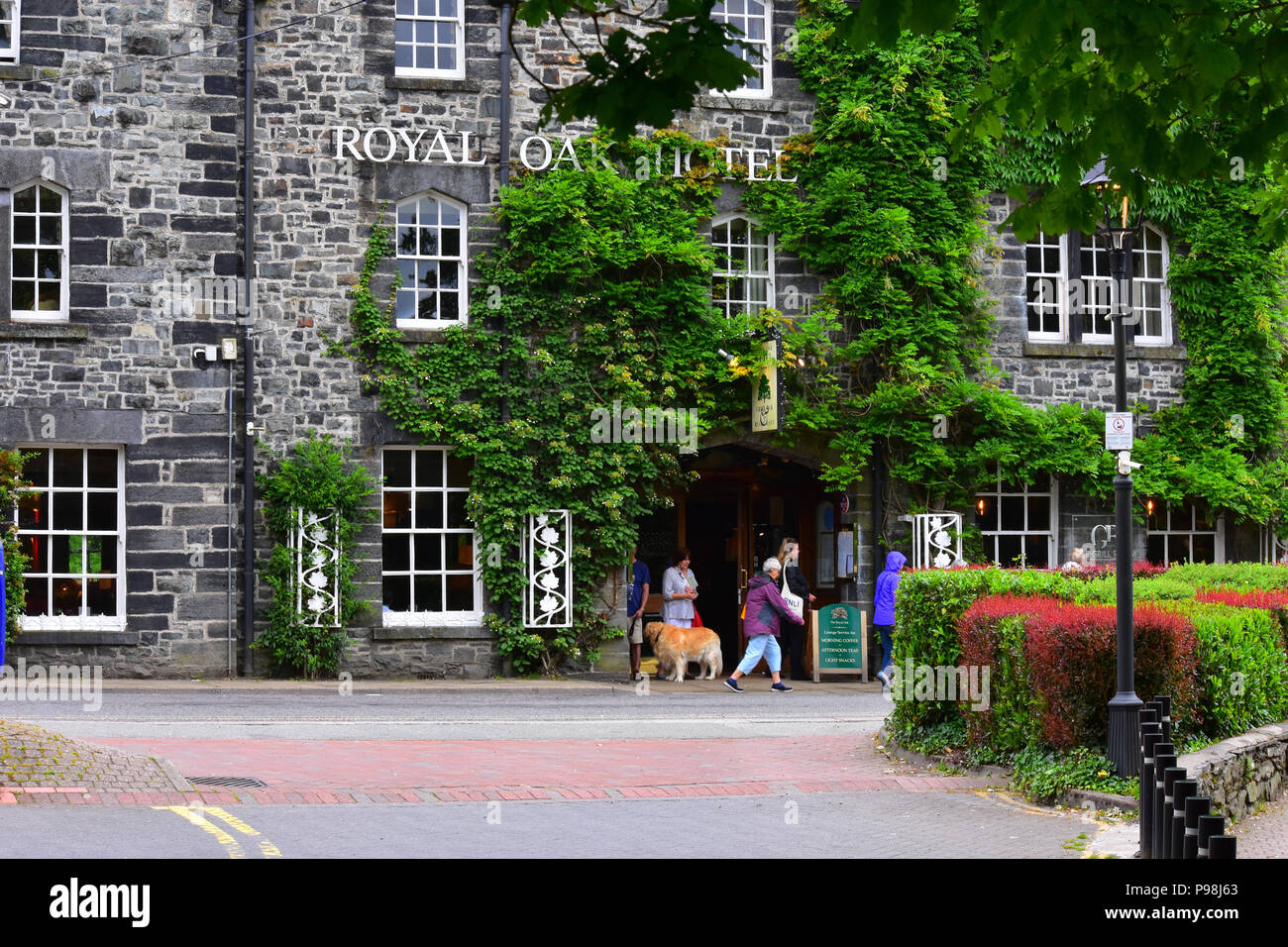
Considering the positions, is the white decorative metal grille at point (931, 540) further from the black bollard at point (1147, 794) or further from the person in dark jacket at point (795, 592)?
the black bollard at point (1147, 794)

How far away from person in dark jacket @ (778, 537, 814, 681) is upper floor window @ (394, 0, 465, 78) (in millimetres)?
7440

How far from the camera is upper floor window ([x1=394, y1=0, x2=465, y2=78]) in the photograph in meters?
20.0

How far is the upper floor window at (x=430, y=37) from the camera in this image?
20000 mm

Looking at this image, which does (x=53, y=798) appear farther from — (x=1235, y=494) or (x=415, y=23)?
(x=1235, y=494)

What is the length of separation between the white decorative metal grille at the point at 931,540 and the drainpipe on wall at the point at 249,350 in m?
8.71

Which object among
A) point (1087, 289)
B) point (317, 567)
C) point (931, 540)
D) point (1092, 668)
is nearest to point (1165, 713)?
point (1092, 668)

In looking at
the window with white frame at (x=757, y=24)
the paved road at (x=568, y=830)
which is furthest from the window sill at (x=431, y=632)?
the paved road at (x=568, y=830)

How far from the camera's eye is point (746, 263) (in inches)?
838

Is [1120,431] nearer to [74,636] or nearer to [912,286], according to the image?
[912,286]

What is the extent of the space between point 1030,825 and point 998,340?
13165mm

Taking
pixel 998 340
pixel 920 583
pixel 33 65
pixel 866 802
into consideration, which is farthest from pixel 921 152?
pixel 866 802

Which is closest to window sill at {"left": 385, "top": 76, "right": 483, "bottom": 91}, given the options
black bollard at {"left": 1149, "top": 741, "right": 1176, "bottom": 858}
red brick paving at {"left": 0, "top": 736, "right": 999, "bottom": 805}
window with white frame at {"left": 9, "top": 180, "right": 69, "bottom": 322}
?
window with white frame at {"left": 9, "top": 180, "right": 69, "bottom": 322}

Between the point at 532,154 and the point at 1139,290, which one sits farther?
the point at 1139,290

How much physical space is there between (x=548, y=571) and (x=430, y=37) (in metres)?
6.99
